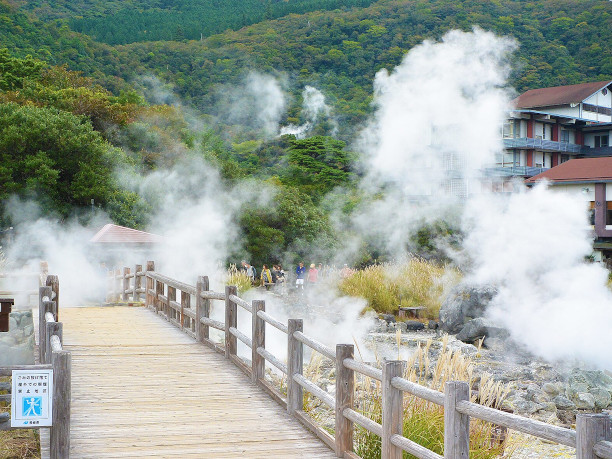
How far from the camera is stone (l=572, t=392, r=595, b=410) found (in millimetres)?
12280

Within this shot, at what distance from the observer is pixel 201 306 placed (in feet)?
36.2

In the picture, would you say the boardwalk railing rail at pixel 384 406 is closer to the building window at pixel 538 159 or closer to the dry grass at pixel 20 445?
the dry grass at pixel 20 445

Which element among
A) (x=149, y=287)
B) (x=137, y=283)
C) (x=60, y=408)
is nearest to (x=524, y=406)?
(x=149, y=287)

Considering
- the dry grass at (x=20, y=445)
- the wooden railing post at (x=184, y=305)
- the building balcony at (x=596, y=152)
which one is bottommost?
the dry grass at (x=20, y=445)

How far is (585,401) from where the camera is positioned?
12.3 metres

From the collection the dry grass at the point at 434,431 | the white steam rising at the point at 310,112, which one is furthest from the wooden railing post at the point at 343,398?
the white steam rising at the point at 310,112

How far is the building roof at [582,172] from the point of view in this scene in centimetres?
3438

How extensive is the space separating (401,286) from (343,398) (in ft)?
53.4

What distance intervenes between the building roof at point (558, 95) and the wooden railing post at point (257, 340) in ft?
138

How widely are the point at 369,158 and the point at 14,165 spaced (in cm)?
2388

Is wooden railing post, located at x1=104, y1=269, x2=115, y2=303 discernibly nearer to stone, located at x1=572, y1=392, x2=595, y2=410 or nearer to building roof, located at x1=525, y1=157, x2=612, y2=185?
stone, located at x1=572, y1=392, x2=595, y2=410

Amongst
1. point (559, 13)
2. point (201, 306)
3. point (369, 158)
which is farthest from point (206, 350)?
point (559, 13)

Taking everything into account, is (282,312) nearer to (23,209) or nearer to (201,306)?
(201,306)

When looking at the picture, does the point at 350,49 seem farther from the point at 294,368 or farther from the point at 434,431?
the point at 434,431
